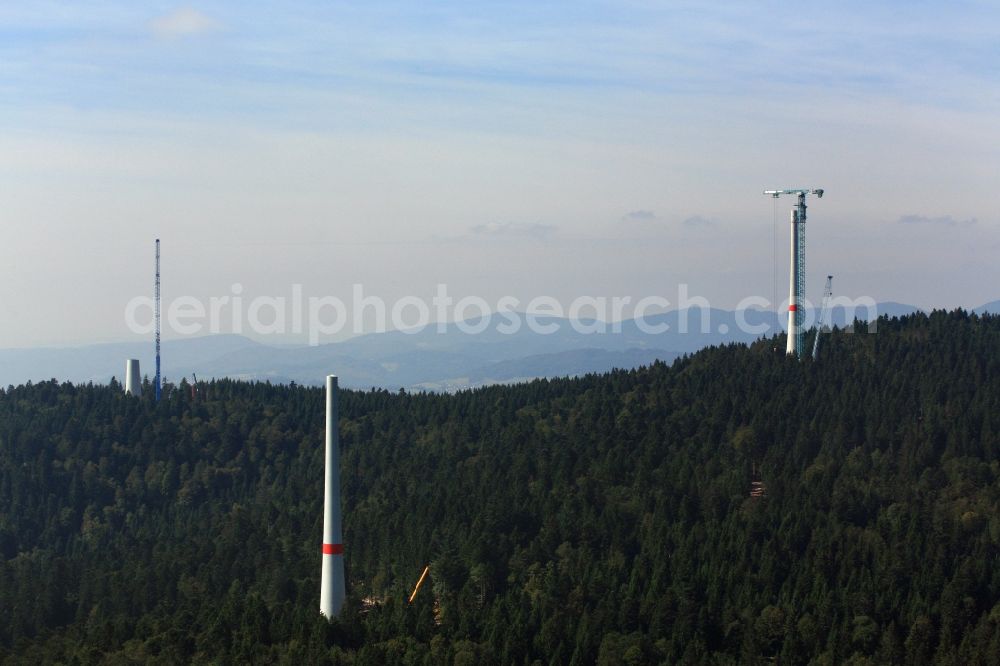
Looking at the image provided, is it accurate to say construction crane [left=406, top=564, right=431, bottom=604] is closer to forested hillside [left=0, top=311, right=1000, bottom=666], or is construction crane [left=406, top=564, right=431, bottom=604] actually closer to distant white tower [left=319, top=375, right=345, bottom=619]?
forested hillside [left=0, top=311, right=1000, bottom=666]

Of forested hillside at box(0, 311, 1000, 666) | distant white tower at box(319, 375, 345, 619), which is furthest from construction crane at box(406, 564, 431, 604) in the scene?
distant white tower at box(319, 375, 345, 619)

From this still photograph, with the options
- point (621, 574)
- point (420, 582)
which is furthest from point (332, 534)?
point (621, 574)

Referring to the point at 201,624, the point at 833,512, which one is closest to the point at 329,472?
the point at 201,624

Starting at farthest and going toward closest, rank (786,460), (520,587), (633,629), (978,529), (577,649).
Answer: (786,460) < (978,529) < (520,587) < (633,629) < (577,649)

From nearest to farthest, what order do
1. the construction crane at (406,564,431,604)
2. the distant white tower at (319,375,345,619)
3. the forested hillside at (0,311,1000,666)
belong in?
the forested hillside at (0,311,1000,666) < the distant white tower at (319,375,345,619) < the construction crane at (406,564,431,604)

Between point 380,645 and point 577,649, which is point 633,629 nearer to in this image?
point 577,649

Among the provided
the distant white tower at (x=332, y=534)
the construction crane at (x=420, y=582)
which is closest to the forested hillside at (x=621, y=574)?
the construction crane at (x=420, y=582)

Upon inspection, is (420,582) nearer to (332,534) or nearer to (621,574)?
(332,534)

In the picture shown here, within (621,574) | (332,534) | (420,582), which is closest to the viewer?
(332,534)
